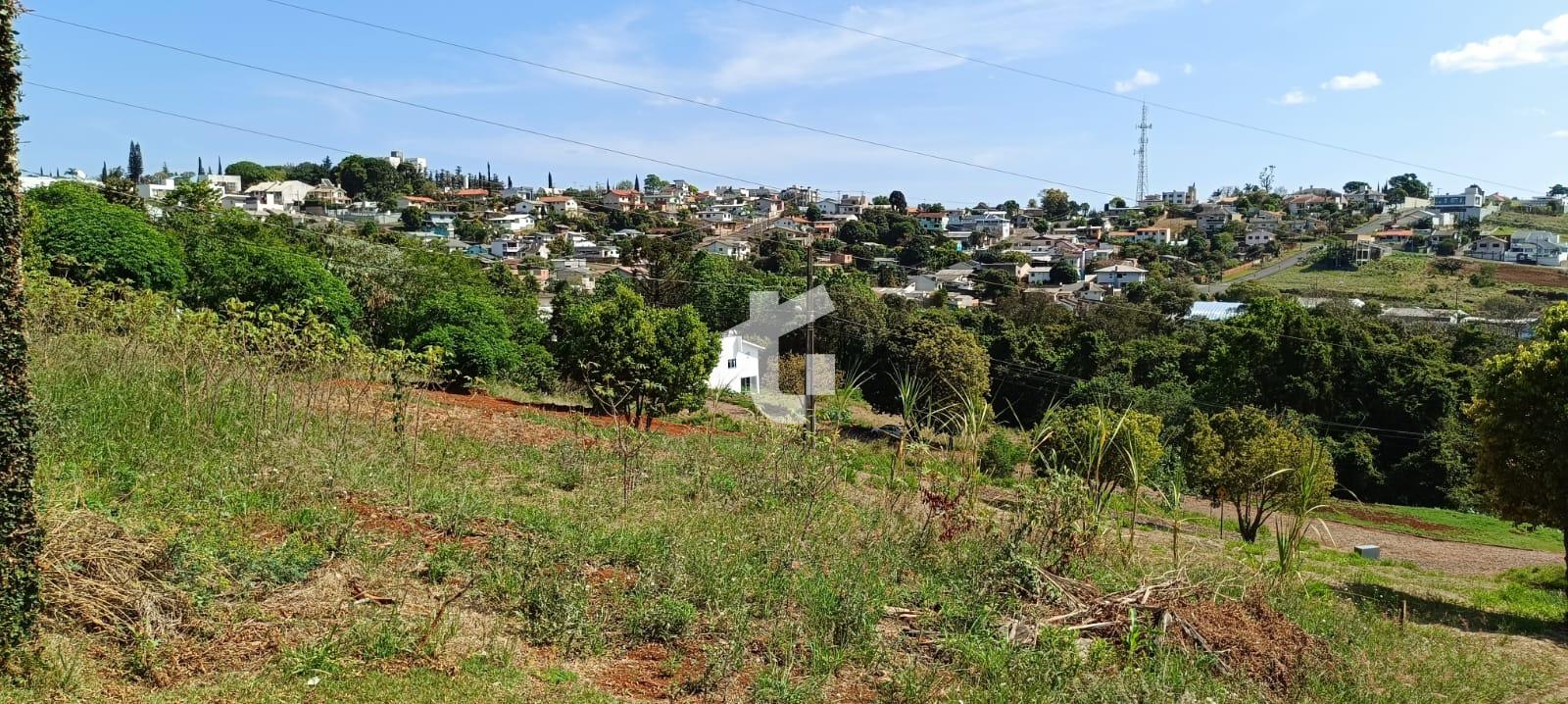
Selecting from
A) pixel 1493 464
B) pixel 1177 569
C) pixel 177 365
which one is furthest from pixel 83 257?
pixel 1493 464

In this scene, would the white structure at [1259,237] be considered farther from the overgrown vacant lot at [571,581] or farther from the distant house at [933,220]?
the overgrown vacant lot at [571,581]

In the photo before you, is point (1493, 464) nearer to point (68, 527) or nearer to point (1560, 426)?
point (1560, 426)

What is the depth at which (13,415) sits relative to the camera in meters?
3.75

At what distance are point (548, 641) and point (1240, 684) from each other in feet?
11.9

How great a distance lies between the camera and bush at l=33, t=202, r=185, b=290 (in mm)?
17156

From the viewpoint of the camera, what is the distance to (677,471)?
27.7 ft

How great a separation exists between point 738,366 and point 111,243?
654 inches

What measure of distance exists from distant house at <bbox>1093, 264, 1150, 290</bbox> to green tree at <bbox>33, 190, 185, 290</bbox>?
59124 mm

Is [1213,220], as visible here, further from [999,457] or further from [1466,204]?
[999,457]

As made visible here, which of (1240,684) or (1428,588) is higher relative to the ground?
(1240,684)

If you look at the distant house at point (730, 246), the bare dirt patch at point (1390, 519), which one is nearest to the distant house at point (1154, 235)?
the distant house at point (730, 246)

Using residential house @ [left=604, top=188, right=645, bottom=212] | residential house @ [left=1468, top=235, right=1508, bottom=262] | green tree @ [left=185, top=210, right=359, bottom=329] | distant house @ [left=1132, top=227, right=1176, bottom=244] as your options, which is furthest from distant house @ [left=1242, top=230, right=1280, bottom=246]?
green tree @ [left=185, top=210, right=359, bottom=329]

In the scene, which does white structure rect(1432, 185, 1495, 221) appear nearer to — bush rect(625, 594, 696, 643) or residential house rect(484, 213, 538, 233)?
residential house rect(484, 213, 538, 233)

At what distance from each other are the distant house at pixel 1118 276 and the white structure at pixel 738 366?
42.2 metres
